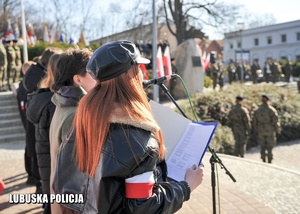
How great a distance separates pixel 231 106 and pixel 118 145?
411 inches

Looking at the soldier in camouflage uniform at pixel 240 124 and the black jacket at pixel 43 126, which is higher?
the black jacket at pixel 43 126

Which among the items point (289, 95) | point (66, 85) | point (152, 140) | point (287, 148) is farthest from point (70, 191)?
point (289, 95)

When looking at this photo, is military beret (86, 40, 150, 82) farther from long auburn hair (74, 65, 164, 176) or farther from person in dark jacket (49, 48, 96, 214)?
person in dark jacket (49, 48, 96, 214)

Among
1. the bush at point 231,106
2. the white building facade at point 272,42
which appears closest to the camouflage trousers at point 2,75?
the bush at point 231,106

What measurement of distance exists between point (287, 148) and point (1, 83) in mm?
9801

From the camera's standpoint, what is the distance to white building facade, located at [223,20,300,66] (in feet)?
182

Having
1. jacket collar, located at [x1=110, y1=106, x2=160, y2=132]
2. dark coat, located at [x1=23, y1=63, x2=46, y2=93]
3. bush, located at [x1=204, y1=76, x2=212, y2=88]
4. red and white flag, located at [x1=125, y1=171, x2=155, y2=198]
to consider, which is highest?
dark coat, located at [x1=23, y1=63, x2=46, y2=93]

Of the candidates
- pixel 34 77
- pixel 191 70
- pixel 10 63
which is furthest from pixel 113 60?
pixel 191 70

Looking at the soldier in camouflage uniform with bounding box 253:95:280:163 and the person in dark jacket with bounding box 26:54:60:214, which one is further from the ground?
the person in dark jacket with bounding box 26:54:60:214

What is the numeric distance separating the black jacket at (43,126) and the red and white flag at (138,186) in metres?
1.88

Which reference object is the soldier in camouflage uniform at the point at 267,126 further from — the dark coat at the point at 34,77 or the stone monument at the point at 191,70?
the stone monument at the point at 191,70

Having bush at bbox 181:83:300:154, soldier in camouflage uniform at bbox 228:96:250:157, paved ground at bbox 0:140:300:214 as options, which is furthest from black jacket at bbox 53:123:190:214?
bush at bbox 181:83:300:154

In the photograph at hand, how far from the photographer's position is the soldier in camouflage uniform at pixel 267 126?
8.62 meters

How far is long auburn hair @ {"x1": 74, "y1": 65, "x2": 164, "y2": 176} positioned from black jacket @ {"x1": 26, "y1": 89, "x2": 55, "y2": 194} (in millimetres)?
1694
